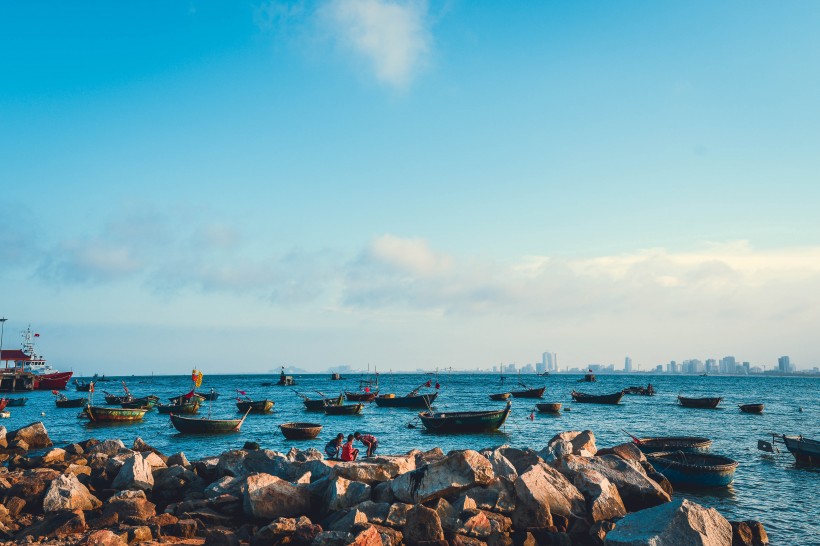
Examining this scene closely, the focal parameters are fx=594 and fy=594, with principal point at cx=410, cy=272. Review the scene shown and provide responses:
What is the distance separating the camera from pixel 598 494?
1432 cm

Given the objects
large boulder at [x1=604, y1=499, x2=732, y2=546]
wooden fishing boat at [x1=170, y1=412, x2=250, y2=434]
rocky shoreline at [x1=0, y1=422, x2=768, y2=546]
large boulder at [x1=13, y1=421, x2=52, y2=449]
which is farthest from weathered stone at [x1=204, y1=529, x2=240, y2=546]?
wooden fishing boat at [x1=170, y1=412, x2=250, y2=434]

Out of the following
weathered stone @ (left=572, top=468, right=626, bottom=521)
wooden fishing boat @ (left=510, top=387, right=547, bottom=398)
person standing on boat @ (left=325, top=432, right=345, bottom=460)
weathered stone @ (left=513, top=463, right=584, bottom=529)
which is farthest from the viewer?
wooden fishing boat @ (left=510, top=387, right=547, bottom=398)

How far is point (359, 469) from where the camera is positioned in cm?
1516

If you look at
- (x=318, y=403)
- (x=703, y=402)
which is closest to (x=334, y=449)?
(x=318, y=403)

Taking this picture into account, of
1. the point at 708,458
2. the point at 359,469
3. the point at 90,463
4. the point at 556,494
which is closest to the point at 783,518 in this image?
the point at 708,458

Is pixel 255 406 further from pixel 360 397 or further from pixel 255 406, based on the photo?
pixel 360 397

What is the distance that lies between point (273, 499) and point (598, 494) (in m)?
Result: 7.80

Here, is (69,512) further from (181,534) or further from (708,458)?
(708,458)

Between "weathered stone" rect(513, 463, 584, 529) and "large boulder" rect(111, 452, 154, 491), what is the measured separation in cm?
1035

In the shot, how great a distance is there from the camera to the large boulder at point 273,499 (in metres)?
14.0

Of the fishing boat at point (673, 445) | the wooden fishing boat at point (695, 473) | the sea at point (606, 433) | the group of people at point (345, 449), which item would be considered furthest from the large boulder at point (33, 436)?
the fishing boat at point (673, 445)

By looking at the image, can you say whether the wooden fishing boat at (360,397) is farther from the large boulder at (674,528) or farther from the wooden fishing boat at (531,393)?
the large boulder at (674,528)

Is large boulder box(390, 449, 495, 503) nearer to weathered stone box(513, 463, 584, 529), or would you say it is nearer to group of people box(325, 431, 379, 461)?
weathered stone box(513, 463, 584, 529)

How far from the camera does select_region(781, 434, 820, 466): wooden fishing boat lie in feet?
86.7
